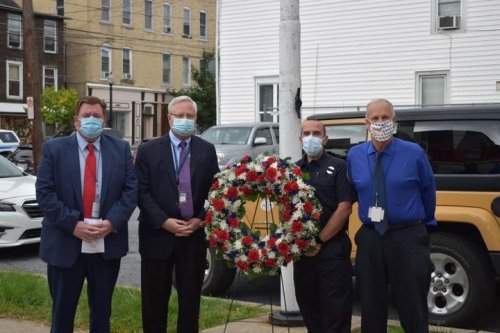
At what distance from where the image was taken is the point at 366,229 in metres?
4.76

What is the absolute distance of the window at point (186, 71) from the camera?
5419cm

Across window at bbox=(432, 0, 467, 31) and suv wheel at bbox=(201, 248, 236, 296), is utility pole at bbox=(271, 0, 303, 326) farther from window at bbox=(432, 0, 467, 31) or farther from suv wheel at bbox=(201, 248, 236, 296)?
window at bbox=(432, 0, 467, 31)

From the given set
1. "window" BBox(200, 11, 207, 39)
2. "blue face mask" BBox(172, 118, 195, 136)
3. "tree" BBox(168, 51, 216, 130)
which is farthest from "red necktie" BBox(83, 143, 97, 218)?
"window" BBox(200, 11, 207, 39)

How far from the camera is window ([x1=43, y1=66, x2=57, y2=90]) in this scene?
47.1m

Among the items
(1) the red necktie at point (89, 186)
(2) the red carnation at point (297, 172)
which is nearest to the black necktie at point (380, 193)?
(2) the red carnation at point (297, 172)

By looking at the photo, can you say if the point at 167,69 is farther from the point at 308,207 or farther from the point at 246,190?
the point at 308,207

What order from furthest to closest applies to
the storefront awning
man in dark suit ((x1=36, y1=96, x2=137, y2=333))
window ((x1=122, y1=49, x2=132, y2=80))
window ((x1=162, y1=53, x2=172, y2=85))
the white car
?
1. window ((x1=162, y1=53, x2=172, y2=85))
2. window ((x1=122, y1=49, x2=132, y2=80))
3. the storefront awning
4. the white car
5. man in dark suit ((x1=36, y1=96, x2=137, y2=333))

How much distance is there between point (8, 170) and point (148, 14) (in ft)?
136

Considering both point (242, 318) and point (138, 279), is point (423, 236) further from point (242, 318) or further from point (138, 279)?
point (138, 279)

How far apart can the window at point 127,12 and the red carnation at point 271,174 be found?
47.5 m

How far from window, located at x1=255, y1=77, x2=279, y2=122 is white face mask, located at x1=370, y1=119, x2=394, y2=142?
651 inches

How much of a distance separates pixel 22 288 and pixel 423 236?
4.55 meters

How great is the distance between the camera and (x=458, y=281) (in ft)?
21.0

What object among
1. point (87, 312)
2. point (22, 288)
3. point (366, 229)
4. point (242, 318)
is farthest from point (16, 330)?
point (366, 229)
